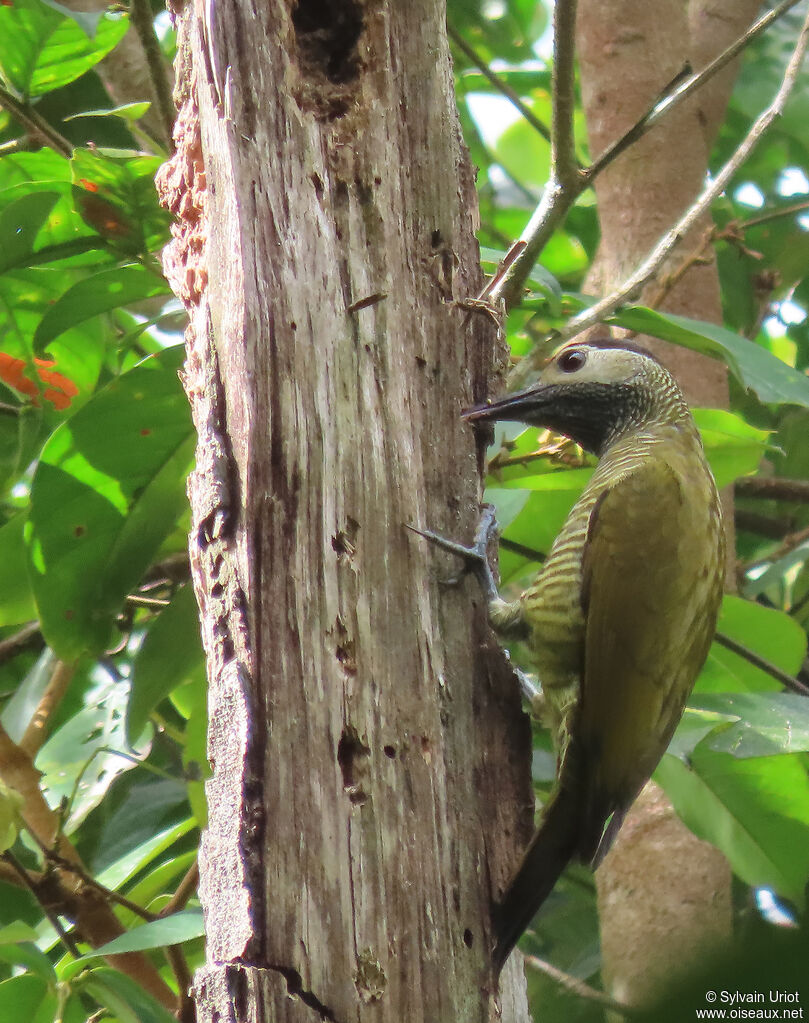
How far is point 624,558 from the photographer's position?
2004 millimetres

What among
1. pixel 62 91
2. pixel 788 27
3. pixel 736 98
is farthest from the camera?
pixel 788 27

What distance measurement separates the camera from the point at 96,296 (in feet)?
7.00

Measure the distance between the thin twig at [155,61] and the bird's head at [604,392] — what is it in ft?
2.99

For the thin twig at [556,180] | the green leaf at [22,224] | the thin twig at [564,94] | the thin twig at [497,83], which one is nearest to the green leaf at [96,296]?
the green leaf at [22,224]

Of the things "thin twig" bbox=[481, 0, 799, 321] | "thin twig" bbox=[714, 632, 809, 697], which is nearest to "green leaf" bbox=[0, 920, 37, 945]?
"thin twig" bbox=[481, 0, 799, 321]

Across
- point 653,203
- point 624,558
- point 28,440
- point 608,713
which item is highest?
point 653,203

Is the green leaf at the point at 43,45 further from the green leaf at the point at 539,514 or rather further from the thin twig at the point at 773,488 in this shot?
the thin twig at the point at 773,488

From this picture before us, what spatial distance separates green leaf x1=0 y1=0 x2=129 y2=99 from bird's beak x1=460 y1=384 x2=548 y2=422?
1044 mm

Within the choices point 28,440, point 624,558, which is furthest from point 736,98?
point 28,440

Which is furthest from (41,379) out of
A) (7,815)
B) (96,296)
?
(7,815)

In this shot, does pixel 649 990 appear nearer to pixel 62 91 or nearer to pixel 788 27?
pixel 62 91

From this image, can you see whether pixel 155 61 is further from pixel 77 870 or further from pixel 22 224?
pixel 77 870

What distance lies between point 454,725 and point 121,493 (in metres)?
0.97

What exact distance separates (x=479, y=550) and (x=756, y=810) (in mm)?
859
